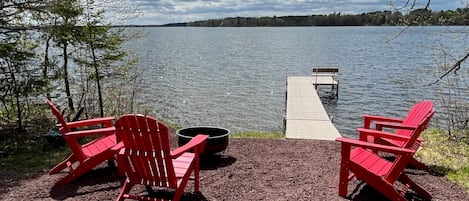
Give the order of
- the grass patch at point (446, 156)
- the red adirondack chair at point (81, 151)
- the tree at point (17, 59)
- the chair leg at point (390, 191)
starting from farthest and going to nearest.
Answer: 1. the tree at point (17, 59)
2. the grass patch at point (446, 156)
3. the red adirondack chair at point (81, 151)
4. the chair leg at point (390, 191)

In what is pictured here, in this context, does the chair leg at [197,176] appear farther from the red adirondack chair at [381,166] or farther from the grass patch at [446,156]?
the grass patch at [446,156]

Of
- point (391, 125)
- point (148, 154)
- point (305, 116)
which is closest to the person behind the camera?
point (148, 154)

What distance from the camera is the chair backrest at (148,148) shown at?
338cm

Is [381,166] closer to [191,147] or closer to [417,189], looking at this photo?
[417,189]

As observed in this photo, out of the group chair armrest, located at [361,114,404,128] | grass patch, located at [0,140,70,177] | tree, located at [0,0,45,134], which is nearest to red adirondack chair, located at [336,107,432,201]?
chair armrest, located at [361,114,404,128]

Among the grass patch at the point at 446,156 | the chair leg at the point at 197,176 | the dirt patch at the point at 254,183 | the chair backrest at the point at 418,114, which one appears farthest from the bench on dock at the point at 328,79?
the chair leg at the point at 197,176

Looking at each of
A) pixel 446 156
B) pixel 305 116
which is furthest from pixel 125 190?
pixel 305 116

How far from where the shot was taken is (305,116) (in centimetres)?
998

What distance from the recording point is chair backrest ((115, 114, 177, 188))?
11.1 ft

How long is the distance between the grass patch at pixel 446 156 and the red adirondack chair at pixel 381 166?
3.53ft

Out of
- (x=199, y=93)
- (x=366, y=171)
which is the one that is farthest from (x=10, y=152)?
(x=199, y=93)

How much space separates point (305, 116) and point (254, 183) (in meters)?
5.99

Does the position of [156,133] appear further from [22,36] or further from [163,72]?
[163,72]

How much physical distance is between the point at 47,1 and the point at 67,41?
1.51 metres
